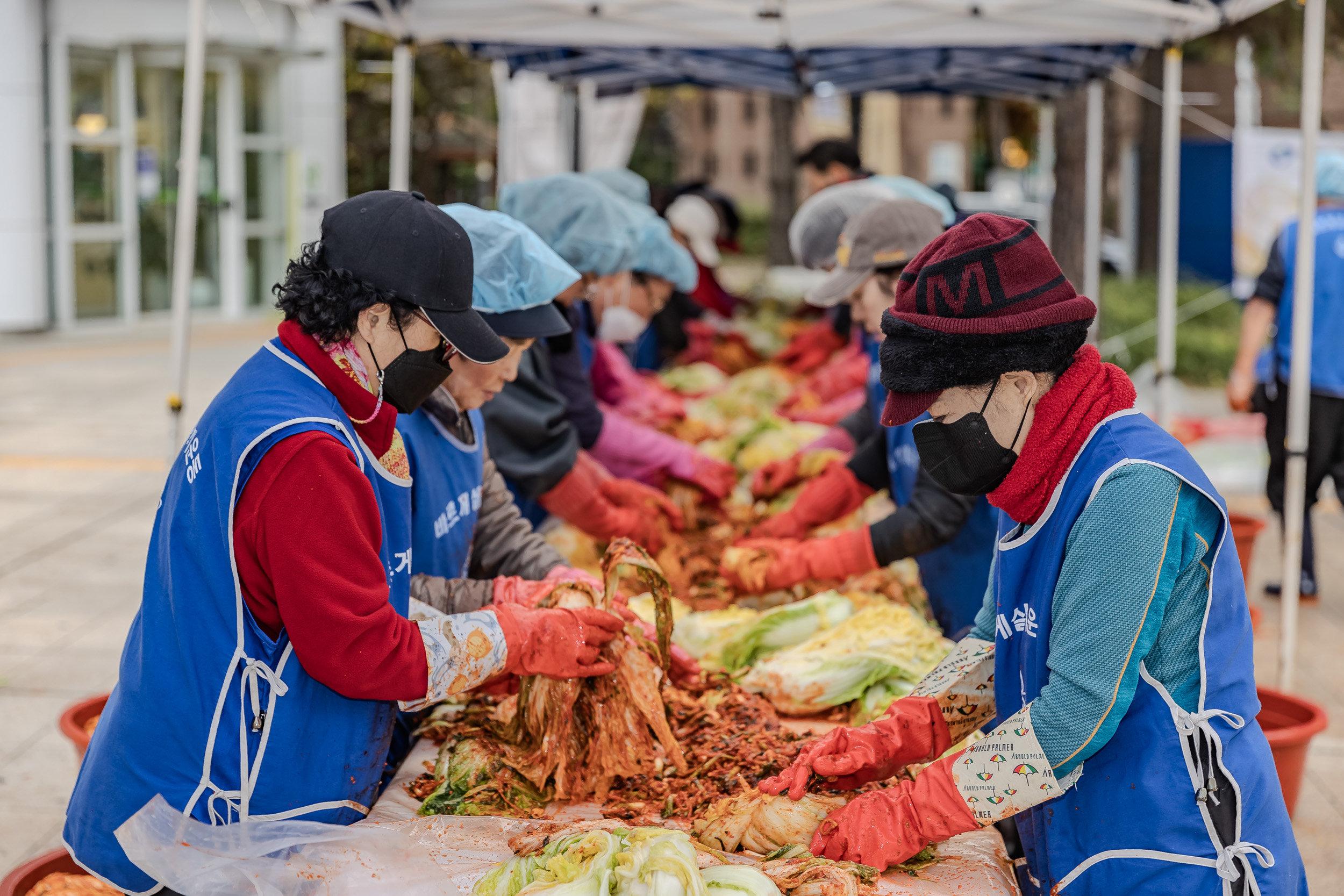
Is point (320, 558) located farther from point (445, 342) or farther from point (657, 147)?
point (657, 147)

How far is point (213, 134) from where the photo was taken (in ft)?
61.0

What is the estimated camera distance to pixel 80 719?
11.7 ft

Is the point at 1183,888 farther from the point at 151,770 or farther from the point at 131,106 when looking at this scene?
the point at 131,106

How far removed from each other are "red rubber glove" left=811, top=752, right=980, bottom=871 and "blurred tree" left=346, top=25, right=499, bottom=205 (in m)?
21.6

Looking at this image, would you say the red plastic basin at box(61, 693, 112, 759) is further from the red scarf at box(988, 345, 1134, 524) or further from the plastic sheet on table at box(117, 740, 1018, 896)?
the red scarf at box(988, 345, 1134, 524)

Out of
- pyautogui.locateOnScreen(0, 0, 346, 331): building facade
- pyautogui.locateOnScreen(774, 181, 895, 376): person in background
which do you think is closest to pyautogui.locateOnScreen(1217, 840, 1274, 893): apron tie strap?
pyautogui.locateOnScreen(774, 181, 895, 376): person in background

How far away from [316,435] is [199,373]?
505 inches

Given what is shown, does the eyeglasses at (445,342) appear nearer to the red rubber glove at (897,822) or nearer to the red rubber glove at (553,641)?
the red rubber glove at (553,641)

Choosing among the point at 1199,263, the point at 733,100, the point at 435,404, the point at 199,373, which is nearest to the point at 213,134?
the point at 199,373

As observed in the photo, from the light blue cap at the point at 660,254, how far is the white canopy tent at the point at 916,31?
906 mm

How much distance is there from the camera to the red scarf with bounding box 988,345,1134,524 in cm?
199

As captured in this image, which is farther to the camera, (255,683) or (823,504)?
(823,504)

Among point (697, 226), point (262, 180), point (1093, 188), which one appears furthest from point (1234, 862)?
point (262, 180)

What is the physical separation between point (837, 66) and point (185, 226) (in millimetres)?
4532
